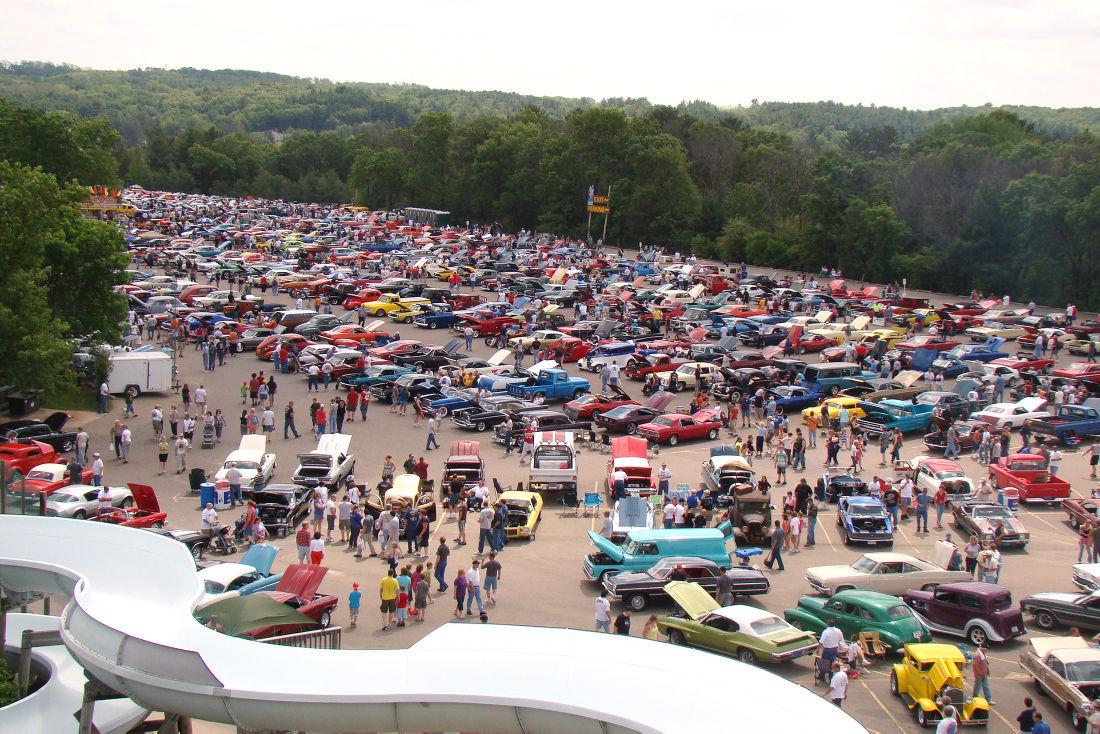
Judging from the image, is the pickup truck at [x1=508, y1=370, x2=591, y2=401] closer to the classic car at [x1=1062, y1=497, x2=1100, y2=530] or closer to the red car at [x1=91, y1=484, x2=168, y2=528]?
the red car at [x1=91, y1=484, x2=168, y2=528]

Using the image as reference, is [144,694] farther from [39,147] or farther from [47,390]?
[39,147]

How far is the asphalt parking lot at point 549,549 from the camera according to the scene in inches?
591

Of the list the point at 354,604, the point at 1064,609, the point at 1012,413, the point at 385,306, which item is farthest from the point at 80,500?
the point at 385,306

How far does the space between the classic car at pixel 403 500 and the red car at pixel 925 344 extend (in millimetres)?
25807

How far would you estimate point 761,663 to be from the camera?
15.2 meters

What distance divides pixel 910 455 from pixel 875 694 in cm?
1575

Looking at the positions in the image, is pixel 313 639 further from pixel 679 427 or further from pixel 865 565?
pixel 679 427

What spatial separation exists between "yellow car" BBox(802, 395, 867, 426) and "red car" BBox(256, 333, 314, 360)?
20.9 meters

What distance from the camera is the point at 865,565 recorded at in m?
18.2

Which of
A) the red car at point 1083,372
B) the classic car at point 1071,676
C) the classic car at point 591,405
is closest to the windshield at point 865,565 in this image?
the classic car at point 1071,676

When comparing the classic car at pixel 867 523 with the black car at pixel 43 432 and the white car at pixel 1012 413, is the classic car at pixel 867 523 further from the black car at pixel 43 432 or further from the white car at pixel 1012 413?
the black car at pixel 43 432

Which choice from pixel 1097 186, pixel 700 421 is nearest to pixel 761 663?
pixel 700 421

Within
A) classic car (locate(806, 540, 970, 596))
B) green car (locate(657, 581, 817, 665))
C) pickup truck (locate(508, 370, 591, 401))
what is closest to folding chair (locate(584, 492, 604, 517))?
classic car (locate(806, 540, 970, 596))

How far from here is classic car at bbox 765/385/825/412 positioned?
33031 mm
